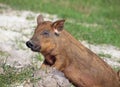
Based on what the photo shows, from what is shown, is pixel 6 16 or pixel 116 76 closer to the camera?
pixel 116 76

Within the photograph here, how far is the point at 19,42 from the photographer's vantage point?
1698 cm

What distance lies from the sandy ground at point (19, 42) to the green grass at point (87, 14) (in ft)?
3.01

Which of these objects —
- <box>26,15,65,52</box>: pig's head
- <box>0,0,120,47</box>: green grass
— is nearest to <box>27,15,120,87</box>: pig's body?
<box>26,15,65,52</box>: pig's head

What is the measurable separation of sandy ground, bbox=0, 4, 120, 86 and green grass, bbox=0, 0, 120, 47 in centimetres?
92

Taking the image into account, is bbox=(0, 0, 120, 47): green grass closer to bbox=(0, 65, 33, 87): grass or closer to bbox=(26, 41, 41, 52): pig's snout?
bbox=(26, 41, 41, 52): pig's snout

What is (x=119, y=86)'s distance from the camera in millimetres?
11438

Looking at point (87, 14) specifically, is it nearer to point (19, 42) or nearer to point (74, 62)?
point (19, 42)

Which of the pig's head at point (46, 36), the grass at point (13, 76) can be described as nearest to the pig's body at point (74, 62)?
the pig's head at point (46, 36)

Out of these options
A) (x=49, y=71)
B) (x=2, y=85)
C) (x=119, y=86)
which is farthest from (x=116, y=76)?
(x=2, y=85)

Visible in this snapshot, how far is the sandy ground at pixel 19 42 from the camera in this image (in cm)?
1492

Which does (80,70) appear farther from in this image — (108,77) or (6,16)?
(6,16)

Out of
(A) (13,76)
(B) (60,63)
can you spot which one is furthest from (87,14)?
(A) (13,76)

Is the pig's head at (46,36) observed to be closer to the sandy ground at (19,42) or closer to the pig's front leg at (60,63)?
the pig's front leg at (60,63)

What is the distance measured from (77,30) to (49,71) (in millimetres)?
9300
